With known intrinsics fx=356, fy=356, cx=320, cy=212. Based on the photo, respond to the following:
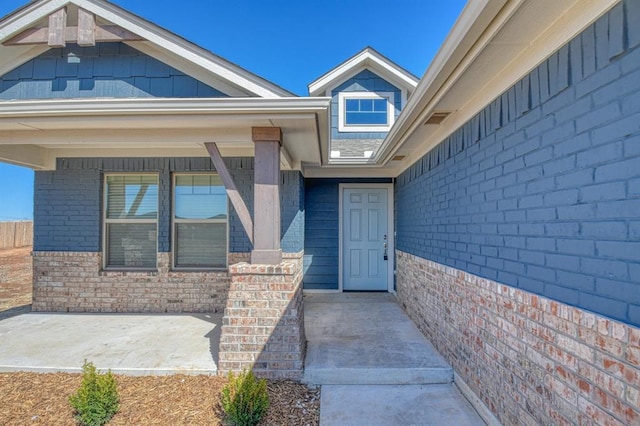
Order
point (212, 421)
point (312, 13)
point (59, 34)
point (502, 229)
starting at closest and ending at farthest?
point (502, 229) < point (212, 421) < point (59, 34) < point (312, 13)

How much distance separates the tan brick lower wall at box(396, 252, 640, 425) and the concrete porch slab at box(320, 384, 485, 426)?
0.70ft

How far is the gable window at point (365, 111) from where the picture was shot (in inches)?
294

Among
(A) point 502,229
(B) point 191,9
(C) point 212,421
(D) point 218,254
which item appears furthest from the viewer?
(B) point 191,9

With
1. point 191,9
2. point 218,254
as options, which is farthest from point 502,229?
point 191,9

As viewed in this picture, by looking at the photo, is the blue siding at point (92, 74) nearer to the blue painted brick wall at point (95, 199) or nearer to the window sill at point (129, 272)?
the blue painted brick wall at point (95, 199)

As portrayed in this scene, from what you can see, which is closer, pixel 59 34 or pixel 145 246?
pixel 59 34

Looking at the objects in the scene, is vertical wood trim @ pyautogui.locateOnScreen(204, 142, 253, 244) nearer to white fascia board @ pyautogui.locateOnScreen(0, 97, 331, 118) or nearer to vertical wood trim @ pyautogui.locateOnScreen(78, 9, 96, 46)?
white fascia board @ pyautogui.locateOnScreen(0, 97, 331, 118)

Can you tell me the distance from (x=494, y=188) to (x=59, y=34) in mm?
4513

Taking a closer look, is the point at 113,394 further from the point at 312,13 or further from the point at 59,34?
the point at 312,13

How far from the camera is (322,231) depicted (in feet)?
22.8

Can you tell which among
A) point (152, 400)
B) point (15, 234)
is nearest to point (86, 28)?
point (152, 400)

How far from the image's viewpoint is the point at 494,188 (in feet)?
8.71

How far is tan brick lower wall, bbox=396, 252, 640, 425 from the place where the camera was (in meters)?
1.54

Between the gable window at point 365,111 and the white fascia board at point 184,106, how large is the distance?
14.1 ft
